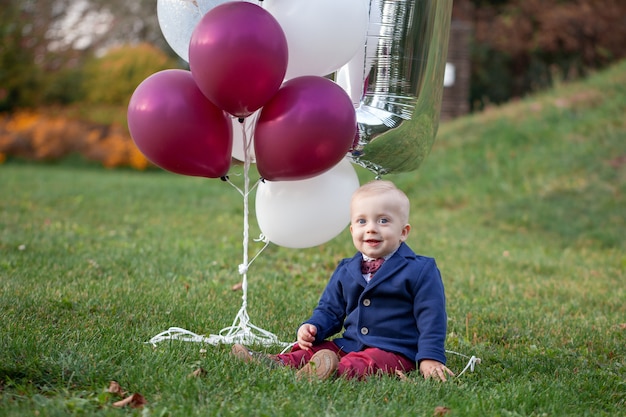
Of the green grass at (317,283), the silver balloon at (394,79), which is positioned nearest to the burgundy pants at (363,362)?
the green grass at (317,283)

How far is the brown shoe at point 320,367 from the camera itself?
2596 mm

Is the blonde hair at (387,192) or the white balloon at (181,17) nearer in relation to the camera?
the blonde hair at (387,192)

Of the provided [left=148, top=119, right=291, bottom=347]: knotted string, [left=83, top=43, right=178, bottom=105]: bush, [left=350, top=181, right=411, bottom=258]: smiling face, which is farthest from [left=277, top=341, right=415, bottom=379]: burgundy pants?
[left=83, top=43, right=178, bottom=105]: bush

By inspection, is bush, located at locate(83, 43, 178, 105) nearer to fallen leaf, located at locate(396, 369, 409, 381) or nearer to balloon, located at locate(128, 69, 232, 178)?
balloon, located at locate(128, 69, 232, 178)

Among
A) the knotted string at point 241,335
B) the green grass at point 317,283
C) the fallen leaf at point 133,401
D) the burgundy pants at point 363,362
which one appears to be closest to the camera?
the fallen leaf at point 133,401

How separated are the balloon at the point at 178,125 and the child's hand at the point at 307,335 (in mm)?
776

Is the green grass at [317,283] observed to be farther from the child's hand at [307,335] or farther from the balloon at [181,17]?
the balloon at [181,17]

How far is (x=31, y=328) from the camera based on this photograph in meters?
3.00

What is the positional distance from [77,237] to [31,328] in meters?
2.91

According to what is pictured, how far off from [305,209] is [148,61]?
547 inches

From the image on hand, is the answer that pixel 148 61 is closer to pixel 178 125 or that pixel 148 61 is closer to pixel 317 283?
pixel 317 283

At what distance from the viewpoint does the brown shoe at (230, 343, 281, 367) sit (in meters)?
2.75

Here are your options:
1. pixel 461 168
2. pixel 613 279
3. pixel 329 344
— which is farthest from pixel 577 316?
pixel 461 168

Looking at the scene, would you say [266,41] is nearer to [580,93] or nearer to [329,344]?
[329,344]
